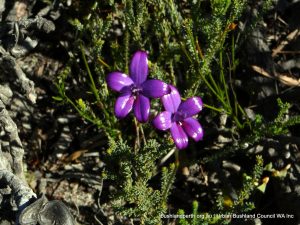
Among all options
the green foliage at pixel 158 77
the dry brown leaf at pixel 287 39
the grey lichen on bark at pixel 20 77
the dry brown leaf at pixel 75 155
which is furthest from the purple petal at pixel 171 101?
the dry brown leaf at pixel 287 39

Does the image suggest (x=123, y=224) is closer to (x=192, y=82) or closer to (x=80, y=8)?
(x=192, y=82)

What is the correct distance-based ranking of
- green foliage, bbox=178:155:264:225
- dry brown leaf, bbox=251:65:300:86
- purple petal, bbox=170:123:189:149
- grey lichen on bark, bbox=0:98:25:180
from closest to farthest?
purple petal, bbox=170:123:189:149, green foliage, bbox=178:155:264:225, grey lichen on bark, bbox=0:98:25:180, dry brown leaf, bbox=251:65:300:86

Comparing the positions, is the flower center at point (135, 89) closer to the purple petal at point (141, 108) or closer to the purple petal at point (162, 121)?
the purple petal at point (141, 108)

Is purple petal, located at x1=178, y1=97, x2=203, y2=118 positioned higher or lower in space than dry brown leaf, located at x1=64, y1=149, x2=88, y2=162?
higher

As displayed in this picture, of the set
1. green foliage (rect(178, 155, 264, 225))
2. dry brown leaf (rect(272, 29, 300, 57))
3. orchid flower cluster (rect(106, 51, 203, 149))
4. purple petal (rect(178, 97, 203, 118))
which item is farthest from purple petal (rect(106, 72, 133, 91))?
dry brown leaf (rect(272, 29, 300, 57))

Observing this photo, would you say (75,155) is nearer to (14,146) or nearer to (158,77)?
(14,146)

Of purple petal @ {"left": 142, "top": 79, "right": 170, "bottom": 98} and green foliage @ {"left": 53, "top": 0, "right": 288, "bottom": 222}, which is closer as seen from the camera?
purple petal @ {"left": 142, "top": 79, "right": 170, "bottom": 98}

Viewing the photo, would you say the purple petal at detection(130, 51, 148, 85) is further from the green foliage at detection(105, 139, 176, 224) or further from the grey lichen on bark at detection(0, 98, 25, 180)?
the grey lichen on bark at detection(0, 98, 25, 180)
